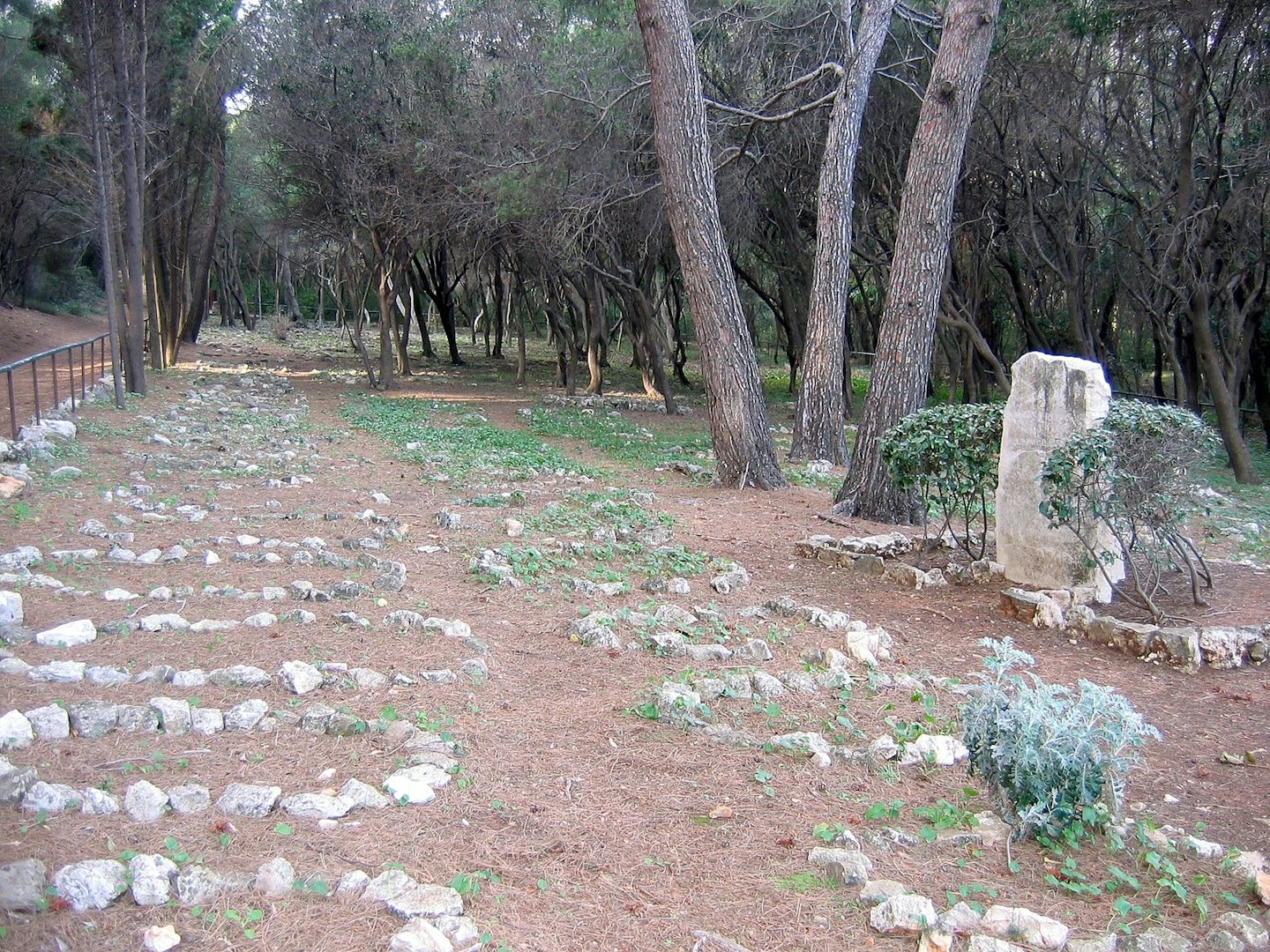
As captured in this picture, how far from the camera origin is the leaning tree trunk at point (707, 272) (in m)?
11.0

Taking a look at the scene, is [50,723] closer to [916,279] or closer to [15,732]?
[15,732]

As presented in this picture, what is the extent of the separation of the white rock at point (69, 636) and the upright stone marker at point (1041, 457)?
227 inches

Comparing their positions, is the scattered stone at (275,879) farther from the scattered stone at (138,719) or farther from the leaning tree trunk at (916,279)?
the leaning tree trunk at (916,279)

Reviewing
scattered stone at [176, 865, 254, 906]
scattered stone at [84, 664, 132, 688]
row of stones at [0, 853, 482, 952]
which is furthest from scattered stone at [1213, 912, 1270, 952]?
scattered stone at [84, 664, 132, 688]

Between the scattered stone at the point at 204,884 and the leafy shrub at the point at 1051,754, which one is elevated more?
the leafy shrub at the point at 1051,754

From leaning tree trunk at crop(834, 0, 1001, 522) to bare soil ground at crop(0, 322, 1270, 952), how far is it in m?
2.08

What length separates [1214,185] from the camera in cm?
1511

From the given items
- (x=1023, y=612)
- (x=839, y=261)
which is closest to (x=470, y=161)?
(x=839, y=261)

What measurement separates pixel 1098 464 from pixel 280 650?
4886mm

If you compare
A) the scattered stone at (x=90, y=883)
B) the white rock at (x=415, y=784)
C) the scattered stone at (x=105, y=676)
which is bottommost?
the white rock at (x=415, y=784)

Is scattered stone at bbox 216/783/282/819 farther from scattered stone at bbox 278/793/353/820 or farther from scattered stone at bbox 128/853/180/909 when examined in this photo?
scattered stone at bbox 128/853/180/909

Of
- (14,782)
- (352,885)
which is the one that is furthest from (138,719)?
(352,885)

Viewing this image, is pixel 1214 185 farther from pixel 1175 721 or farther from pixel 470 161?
pixel 1175 721

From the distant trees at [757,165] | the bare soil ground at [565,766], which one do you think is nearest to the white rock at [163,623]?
the bare soil ground at [565,766]
